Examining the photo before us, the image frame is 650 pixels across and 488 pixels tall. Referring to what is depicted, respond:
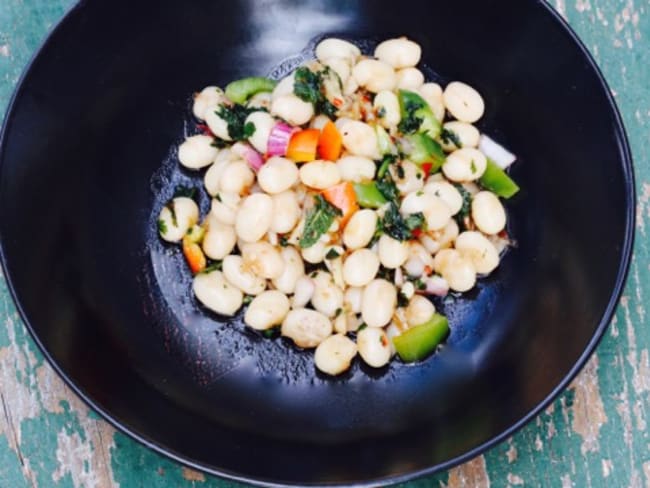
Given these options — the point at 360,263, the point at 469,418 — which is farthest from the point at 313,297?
the point at 469,418

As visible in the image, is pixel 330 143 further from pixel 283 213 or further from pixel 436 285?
pixel 436 285

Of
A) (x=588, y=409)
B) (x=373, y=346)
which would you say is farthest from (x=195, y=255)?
(x=588, y=409)

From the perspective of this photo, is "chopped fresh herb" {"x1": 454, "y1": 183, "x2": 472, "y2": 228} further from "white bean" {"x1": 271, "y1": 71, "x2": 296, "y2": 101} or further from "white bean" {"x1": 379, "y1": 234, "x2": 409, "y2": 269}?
"white bean" {"x1": 271, "y1": 71, "x2": 296, "y2": 101}

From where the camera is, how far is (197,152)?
46.3 inches

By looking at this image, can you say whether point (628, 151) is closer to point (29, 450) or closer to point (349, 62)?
point (349, 62)

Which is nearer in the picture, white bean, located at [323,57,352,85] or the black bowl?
the black bowl

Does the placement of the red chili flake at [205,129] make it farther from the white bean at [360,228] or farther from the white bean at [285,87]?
the white bean at [360,228]

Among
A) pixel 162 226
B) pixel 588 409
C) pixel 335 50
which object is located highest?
pixel 335 50

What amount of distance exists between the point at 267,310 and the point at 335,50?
33 cm

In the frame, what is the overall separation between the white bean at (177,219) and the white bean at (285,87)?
0.16 m

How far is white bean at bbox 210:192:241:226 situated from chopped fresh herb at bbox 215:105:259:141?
0.07m

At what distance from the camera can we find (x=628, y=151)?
43.0 inches

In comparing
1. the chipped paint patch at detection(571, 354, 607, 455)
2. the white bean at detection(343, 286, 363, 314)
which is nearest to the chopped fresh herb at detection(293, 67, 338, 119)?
the white bean at detection(343, 286, 363, 314)

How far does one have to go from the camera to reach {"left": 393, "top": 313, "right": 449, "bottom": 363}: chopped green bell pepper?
1.12 metres
